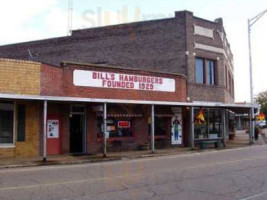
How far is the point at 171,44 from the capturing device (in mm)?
31266

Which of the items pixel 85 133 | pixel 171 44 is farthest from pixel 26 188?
pixel 171 44

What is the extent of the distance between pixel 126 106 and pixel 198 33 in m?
9.56

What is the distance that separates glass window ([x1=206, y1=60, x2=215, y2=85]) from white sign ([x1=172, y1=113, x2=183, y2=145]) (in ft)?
17.0

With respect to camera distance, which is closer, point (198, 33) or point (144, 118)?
point (144, 118)

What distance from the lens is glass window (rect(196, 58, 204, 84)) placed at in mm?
31466

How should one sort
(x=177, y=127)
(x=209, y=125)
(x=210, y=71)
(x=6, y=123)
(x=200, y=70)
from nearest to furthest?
1. (x=6, y=123)
2. (x=177, y=127)
3. (x=209, y=125)
4. (x=200, y=70)
5. (x=210, y=71)

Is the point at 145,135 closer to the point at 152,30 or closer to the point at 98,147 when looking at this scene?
the point at 98,147

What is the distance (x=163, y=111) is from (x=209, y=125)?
5.43 metres

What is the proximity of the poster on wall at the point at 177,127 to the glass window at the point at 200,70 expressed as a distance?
3891 mm

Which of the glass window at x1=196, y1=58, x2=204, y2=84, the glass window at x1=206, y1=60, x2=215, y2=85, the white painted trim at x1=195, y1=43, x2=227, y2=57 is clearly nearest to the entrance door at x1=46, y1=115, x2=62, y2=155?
the glass window at x1=196, y1=58, x2=204, y2=84

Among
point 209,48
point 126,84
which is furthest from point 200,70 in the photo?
point 126,84

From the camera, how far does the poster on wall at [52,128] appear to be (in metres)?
22.2

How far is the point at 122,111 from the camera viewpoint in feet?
81.0

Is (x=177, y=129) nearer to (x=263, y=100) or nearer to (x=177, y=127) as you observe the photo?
(x=177, y=127)
